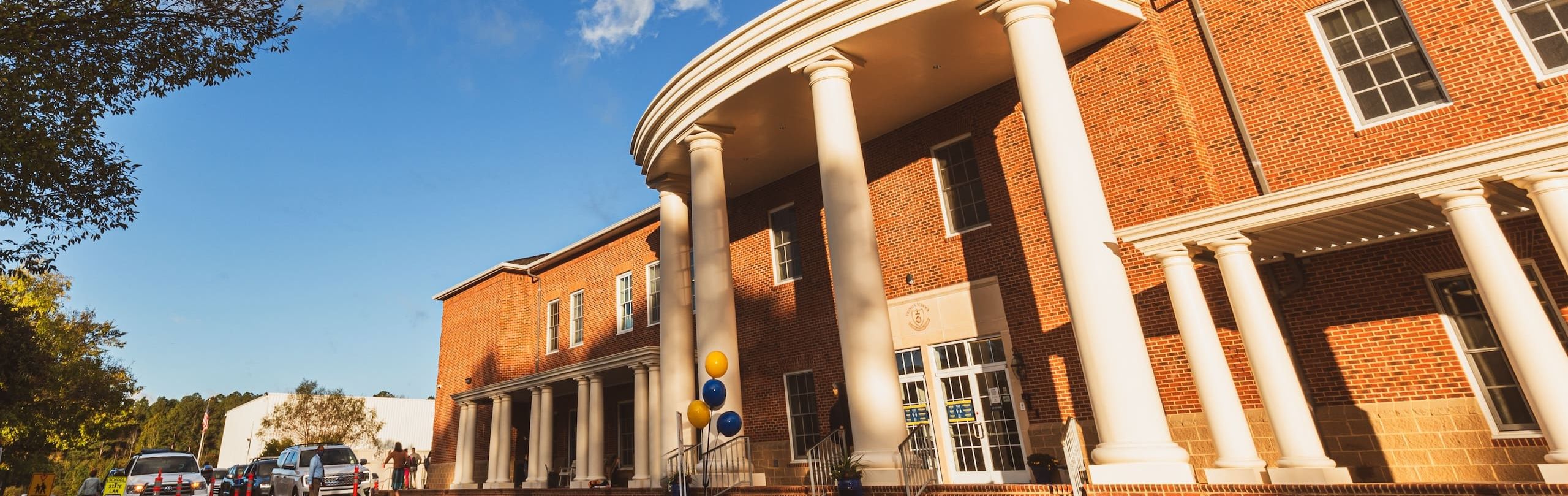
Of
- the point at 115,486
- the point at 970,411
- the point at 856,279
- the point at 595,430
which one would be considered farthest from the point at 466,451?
the point at 856,279

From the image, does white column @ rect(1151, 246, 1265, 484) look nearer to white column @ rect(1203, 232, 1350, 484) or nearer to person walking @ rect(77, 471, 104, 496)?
white column @ rect(1203, 232, 1350, 484)

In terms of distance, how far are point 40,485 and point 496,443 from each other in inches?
396

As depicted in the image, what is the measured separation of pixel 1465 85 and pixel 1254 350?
5.24 m

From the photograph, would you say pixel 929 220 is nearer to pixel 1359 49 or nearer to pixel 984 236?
pixel 984 236

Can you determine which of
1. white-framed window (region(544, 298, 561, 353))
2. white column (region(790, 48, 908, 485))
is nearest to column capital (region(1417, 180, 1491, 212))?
white column (region(790, 48, 908, 485))

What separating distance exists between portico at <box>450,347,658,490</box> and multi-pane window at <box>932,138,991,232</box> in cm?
809

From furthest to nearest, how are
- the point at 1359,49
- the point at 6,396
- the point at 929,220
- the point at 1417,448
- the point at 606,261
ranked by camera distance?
the point at 606,261 → the point at 6,396 → the point at 929,220 → the point at 1359,49 → the point at 1417,448

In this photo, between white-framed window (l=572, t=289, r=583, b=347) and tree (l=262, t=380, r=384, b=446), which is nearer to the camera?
white-framed window (l=572, t=289, r=583, b=347)

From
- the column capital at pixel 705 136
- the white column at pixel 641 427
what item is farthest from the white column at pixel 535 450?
the column capital at pixel 705 136

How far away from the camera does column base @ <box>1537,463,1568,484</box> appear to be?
6078 millimetres

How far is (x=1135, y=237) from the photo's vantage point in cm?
878

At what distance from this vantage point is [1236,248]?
329 inches

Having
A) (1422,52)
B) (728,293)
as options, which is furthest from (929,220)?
(1422,52)

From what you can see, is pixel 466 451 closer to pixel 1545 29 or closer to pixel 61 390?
pixel 61 390
